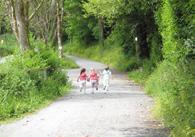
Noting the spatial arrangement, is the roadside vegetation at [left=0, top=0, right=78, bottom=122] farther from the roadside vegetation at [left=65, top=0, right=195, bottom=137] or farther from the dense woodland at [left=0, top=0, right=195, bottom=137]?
the roadside vegetation at [left=65, top=0, right=195, bottom=137]

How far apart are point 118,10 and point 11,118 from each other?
21.1m

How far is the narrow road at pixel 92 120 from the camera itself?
658 inches

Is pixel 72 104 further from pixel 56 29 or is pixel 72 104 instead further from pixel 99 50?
pixel 99 50

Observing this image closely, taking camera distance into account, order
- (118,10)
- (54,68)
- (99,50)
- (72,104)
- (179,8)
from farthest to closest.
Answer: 1. (99,50)
2. (118,10)
3. (54,68)
4. (72,104)
5. (179,8)

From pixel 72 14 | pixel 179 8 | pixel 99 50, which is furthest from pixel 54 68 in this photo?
pixel 72 14

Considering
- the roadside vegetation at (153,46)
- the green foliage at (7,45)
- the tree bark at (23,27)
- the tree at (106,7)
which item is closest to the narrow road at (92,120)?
the roadside vegetation at (153,46)

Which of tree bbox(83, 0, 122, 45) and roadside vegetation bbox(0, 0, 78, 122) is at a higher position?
tree bbox(83, 0, 122, 45)

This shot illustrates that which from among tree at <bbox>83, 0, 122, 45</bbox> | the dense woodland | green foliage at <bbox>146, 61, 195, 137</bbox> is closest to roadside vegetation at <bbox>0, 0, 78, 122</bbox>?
the dense woodland

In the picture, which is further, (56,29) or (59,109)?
(56,29)

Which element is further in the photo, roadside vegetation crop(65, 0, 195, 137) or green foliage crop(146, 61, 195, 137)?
roadside vegetation crop(65, 0, 195, 137)

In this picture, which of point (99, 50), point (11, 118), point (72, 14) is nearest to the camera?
point (11, 118)

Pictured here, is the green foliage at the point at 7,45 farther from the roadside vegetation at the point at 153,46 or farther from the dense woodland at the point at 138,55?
the dense woodland at the point at 138,55

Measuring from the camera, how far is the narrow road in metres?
16.7

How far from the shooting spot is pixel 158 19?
33312 mm
